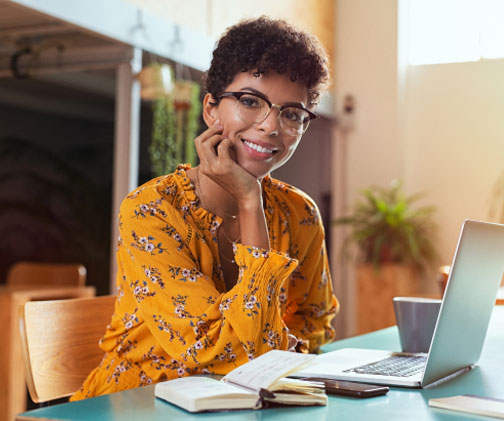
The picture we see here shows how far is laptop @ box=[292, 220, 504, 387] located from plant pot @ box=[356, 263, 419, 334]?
4.66 meters

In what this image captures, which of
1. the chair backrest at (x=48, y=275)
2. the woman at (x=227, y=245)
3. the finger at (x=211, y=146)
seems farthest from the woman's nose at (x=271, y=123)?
the chair backrest at (x=48, y=275)

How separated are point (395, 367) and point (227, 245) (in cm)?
54

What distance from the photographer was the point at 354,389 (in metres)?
1.09

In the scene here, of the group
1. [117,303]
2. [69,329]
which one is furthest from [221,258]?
[69,329]

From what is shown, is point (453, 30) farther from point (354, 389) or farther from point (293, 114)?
point (354, 389)

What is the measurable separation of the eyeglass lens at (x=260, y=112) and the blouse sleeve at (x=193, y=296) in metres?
0.28

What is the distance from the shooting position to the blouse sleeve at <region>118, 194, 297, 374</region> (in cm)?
131

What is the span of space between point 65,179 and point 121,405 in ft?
13.6

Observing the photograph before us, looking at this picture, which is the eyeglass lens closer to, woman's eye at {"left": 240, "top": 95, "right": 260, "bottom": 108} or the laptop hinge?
woman's eye at {"left": 240, "top": 95, "right": 260, "bottom": 108}

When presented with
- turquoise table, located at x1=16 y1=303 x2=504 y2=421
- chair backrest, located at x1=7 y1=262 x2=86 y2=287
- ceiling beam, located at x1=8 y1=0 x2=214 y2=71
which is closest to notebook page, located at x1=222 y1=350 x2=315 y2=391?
turquoise table, located at x1=16 y1=303 x2=504 y2=421

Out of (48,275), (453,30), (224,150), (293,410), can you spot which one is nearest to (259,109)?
(224,150)

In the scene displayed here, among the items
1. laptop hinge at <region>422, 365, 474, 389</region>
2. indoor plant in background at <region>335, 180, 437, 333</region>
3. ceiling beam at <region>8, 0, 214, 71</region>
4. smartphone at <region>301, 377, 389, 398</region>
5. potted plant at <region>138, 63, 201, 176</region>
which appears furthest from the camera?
indoor plant in background at <region>335, 180, 437, 333</region>

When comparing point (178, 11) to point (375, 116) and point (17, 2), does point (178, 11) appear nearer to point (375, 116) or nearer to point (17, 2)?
point (17, 2)

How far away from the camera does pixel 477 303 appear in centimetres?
129
